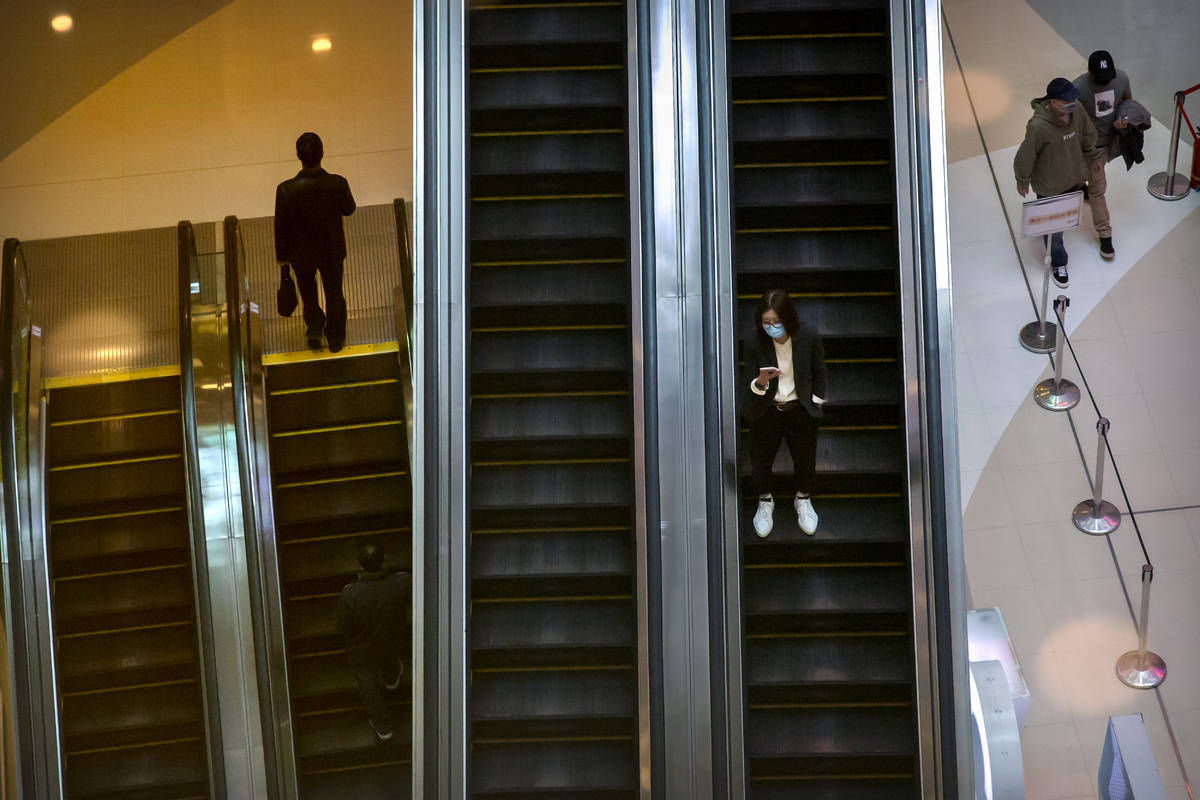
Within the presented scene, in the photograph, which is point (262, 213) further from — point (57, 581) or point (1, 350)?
point (57, 581)

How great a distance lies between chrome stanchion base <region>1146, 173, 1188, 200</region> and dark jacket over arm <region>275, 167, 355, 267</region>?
264 inches

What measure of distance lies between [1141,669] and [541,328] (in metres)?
4.80

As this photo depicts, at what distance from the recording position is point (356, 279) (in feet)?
29.7

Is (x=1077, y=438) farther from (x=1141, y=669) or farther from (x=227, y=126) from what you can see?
(x=227, y=126)

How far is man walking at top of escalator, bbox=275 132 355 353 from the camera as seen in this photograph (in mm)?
7949

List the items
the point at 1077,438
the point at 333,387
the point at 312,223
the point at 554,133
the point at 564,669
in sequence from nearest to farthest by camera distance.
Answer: the point at 564,669 < the point at 554,133 < the point at 312,223 < the point at 333,387 < the point at 1077,438

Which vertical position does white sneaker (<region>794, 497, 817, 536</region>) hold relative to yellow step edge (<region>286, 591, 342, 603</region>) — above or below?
above

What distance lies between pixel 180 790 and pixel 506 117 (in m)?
5.02

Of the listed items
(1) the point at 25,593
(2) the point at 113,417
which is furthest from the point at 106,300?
(1) the point at 25,593

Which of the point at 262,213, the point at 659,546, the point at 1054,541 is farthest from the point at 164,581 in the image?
the point at 1054,541

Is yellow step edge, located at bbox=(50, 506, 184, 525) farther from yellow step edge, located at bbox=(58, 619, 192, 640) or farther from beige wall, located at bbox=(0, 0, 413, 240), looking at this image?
beige wall, located at bbox=(0, 0, 413, 240)

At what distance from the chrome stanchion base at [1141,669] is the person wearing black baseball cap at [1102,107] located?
11.1 ft

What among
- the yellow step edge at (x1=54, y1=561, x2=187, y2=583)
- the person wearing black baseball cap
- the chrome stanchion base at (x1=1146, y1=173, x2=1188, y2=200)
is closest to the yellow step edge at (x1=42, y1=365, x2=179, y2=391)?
the yellow step edge at (x1=54, y1=561, x2=187, y2=583)

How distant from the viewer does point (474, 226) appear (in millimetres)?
7805
